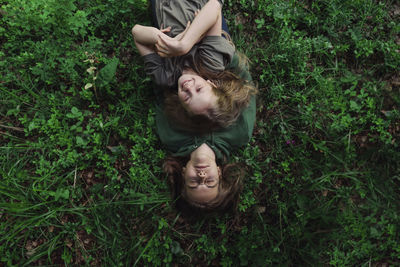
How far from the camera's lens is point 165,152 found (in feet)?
10.8

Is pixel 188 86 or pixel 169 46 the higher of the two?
pixel 169 46

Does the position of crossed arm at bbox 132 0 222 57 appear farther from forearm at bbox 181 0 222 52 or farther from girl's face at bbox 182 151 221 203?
girl's face at bbox 182 151 221 203

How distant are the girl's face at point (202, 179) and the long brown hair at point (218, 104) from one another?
0.38 m

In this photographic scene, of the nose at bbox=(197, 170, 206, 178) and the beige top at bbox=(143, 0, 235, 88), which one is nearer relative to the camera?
the nose at bbox=(197, 170, 206, 178)

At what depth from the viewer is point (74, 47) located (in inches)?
137

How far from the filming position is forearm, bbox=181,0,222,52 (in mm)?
2781

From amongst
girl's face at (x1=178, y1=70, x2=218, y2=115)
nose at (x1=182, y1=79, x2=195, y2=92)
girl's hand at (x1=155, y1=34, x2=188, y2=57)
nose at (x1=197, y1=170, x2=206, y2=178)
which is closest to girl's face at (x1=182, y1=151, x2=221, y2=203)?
nose at (x1=197, y1=170, x2=206, y2=178)

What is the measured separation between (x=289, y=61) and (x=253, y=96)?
689 mm

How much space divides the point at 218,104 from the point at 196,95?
0.87ft

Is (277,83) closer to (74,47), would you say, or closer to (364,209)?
(364,209)

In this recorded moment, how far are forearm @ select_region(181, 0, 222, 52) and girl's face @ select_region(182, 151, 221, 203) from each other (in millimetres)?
1217

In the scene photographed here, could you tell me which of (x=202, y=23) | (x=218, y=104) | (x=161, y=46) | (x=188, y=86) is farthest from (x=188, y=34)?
(x=218, y=104)

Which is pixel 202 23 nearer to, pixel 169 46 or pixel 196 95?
pixel 169 46

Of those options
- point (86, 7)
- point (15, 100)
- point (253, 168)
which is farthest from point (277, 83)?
point (15, 100)
